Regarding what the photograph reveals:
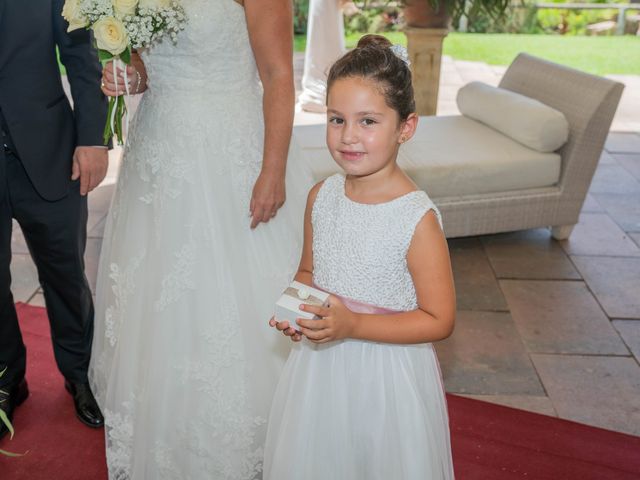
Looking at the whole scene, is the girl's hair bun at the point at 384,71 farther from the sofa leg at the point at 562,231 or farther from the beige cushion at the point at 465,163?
the sofa leg at the point at 562,231

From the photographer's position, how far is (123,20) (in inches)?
76.2

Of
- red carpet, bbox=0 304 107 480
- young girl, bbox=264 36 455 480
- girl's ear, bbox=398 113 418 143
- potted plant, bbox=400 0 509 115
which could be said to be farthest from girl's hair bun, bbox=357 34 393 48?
potted plant, bbox=400 0 509 115

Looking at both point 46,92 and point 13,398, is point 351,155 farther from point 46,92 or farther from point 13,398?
point 13,398

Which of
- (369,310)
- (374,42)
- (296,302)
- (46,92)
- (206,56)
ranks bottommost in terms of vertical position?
(369,310)

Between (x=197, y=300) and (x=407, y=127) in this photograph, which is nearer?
(x=407, y=127)

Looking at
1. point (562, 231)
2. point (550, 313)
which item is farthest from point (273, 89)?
point (562, 231)

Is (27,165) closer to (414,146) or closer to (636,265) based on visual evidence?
(414,146)

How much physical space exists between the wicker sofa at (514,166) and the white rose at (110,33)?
7.12 feet

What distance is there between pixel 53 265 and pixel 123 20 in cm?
93

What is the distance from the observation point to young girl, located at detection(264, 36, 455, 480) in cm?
165

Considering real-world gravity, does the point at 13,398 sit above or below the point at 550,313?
above

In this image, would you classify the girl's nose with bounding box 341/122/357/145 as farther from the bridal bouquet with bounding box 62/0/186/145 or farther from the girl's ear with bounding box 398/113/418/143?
the bridal bouquet with bounding box 62/0/186/145

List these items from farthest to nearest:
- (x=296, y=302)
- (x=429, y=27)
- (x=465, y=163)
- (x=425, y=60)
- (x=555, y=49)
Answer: (x=555, y=49), (x=425, y=60), (x=429, y=27), (x=465, y=163), (x=296, y=302)

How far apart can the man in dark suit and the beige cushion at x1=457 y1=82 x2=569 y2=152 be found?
2563 mm
